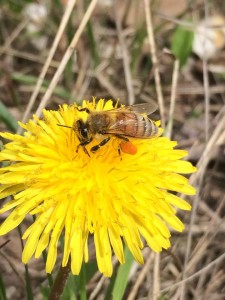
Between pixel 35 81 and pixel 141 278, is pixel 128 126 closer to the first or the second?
pixel 141 278

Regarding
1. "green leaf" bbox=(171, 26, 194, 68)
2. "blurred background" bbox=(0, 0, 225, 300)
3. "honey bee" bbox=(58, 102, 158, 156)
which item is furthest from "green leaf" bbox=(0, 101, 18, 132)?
"green leaf" bbox=(171, 26, 194, 68)

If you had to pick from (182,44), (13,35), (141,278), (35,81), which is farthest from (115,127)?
(13,35)

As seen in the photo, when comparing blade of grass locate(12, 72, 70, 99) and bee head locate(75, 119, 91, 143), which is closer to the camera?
bee head locate(75, 119, 91, 143)

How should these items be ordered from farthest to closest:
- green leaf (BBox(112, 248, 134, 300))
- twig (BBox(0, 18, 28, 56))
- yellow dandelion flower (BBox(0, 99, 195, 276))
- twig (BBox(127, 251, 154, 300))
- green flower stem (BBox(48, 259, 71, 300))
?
twig (BBox(0, 18, 28, 56)), twig (BBox(127, 251, 154, 300)), green leaf (BBox(112, 248, 134, 300)), green flower stem (BBox(48, 259, 71, 300)), yellow dandelion flower (BBox(0, 99, 195, 276))

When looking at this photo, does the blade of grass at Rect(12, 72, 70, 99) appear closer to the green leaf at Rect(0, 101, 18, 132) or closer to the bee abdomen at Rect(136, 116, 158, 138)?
the green leaf at Rect(0, 101, 18, 132)

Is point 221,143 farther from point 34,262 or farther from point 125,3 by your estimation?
point 125,3

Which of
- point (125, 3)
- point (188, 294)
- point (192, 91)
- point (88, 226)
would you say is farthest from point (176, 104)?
point (88, 226)

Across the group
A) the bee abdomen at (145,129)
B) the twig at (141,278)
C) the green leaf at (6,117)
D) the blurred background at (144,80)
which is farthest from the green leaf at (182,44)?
the bee abdomen at (145,129)
